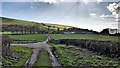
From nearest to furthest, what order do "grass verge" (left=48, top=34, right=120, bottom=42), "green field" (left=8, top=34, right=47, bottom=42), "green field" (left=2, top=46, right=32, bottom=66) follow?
1. "green field" (left=2, top=46, right=32, bottom=66)
2. "grass verge" (left=48, top=34, right=120, bottom=42)
3. "green field" (left=8, top=34, right=47, bottom=42)

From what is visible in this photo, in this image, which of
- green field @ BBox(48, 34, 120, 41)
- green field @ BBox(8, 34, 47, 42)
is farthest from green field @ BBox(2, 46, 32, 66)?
green field @ BBox(48, 34, 120, 41)

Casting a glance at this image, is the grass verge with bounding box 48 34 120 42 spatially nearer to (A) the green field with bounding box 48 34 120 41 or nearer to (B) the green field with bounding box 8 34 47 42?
(A) the green field with bounding box 48 34 120 41

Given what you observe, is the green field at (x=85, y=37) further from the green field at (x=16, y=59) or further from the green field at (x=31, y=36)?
the green field at (x=16, y=59)

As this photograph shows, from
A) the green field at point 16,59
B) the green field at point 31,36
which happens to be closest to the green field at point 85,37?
the green field at point 31,36

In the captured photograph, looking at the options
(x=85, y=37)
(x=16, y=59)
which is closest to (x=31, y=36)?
(x=85, y=37)

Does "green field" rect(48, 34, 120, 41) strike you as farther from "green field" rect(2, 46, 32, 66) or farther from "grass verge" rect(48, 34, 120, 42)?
"green field" rect(2, 46, 32, 66)

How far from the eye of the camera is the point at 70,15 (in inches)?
2015

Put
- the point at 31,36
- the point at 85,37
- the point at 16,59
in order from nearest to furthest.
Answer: the point at 16,59
the point at 31,36
the point at 85,37

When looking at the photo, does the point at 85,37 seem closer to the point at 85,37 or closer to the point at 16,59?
the point at 85,37

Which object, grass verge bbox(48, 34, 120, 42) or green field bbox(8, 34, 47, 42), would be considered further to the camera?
green field bbox(8, 34, 47, 42)

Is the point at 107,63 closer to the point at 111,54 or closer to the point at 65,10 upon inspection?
the point at 111,54

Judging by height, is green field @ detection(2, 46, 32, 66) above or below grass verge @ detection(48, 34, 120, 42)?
below

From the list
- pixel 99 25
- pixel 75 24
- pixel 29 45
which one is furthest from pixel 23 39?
pixel 99 25

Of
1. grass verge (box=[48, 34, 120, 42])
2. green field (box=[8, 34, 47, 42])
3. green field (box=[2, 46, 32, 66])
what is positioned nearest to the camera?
green field (box=[2, 46, 32, 66])
